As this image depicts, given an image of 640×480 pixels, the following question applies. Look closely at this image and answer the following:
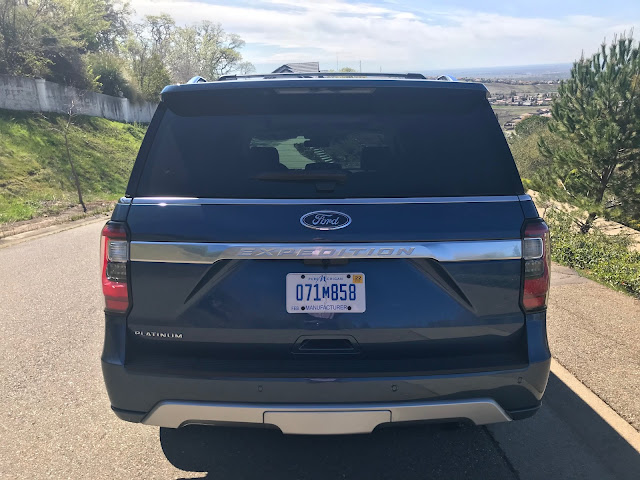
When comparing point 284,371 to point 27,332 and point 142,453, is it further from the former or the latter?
point 27,332

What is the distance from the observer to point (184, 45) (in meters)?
76.9

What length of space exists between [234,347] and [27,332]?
3663 mm

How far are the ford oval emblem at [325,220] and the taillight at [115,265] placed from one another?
2.62 feet

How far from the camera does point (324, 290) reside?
2.38 metres

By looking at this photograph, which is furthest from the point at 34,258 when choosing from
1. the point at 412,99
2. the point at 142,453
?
the point at 412,99

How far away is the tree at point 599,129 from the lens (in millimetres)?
21281

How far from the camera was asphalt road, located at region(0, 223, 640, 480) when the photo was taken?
2973 mm

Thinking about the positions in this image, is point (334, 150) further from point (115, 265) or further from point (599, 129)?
point (599, 129)

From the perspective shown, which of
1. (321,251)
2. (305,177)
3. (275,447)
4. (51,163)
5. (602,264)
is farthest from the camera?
(51,163)

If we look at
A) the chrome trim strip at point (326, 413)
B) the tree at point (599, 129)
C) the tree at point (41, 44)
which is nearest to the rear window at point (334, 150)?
the chrome trim strip at point (326, 413)

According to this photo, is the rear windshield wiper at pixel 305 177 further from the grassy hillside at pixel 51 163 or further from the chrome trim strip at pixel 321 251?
the grassy hillside at pixel 51 163

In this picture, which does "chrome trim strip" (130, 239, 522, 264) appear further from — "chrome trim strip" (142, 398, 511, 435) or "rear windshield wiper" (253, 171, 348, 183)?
"chrome trim strip" (142, 398, 511, 435)

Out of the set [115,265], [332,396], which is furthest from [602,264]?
[115,265]

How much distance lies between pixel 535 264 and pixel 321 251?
0.96 metres
